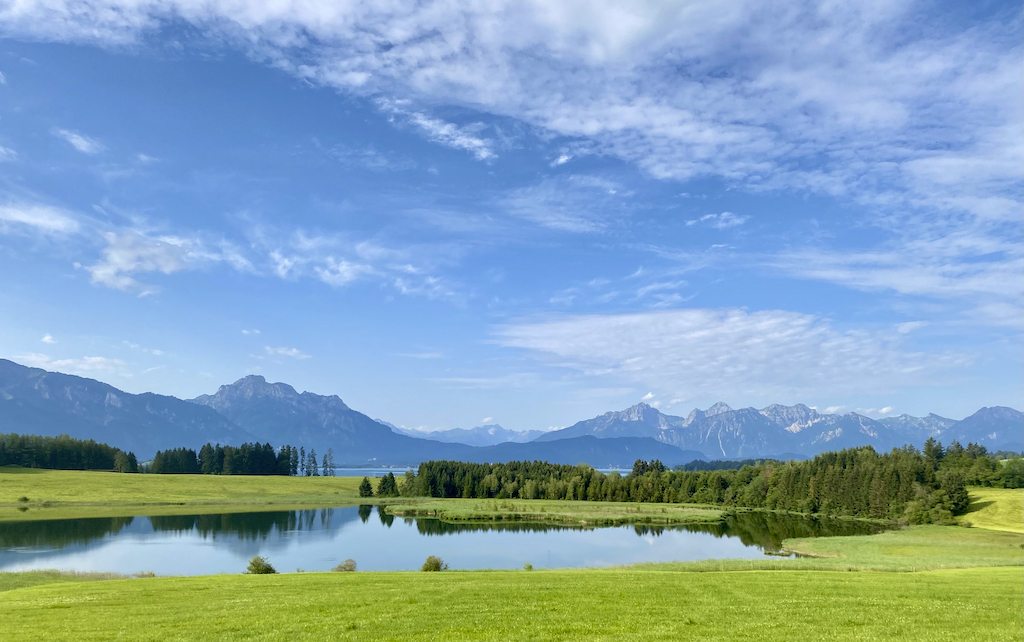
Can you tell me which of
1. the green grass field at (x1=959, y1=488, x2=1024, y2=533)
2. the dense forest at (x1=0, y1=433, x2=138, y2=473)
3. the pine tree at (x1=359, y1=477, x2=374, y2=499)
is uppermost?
the dense forest at (x1=0, y1=433, x2=138, y2=473)

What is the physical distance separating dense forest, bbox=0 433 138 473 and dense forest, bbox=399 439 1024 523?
268 ft

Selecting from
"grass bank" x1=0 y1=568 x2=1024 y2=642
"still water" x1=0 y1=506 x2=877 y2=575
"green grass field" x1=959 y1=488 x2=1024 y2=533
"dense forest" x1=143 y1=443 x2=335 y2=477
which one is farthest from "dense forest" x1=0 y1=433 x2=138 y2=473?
"green grass field" x1=959 y1=488 x2=1024 y2=533

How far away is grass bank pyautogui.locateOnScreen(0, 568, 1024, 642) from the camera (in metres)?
17.2

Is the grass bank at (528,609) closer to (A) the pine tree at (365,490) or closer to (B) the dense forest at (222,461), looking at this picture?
(A) the pine tree at (365,490)

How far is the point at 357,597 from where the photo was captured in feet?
75.3

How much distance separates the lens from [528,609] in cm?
2023

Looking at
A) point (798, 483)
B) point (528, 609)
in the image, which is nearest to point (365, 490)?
point (798, 483)

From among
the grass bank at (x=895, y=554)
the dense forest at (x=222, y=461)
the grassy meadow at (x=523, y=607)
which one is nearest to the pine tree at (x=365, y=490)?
the dense forest at (x=222, y=461)

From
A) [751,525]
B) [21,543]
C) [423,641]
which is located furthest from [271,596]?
[751,525]

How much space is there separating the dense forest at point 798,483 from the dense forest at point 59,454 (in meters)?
81.6

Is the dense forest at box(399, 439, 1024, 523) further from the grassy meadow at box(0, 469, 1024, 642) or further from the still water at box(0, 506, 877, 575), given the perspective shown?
the grassy meadow at box(0, 469, 1024, 642)

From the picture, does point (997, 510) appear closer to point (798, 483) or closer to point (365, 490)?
point (798, 483)

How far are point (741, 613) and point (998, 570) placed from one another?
84.7 feet

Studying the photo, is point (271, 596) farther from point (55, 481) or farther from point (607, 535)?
point (55, 481)
